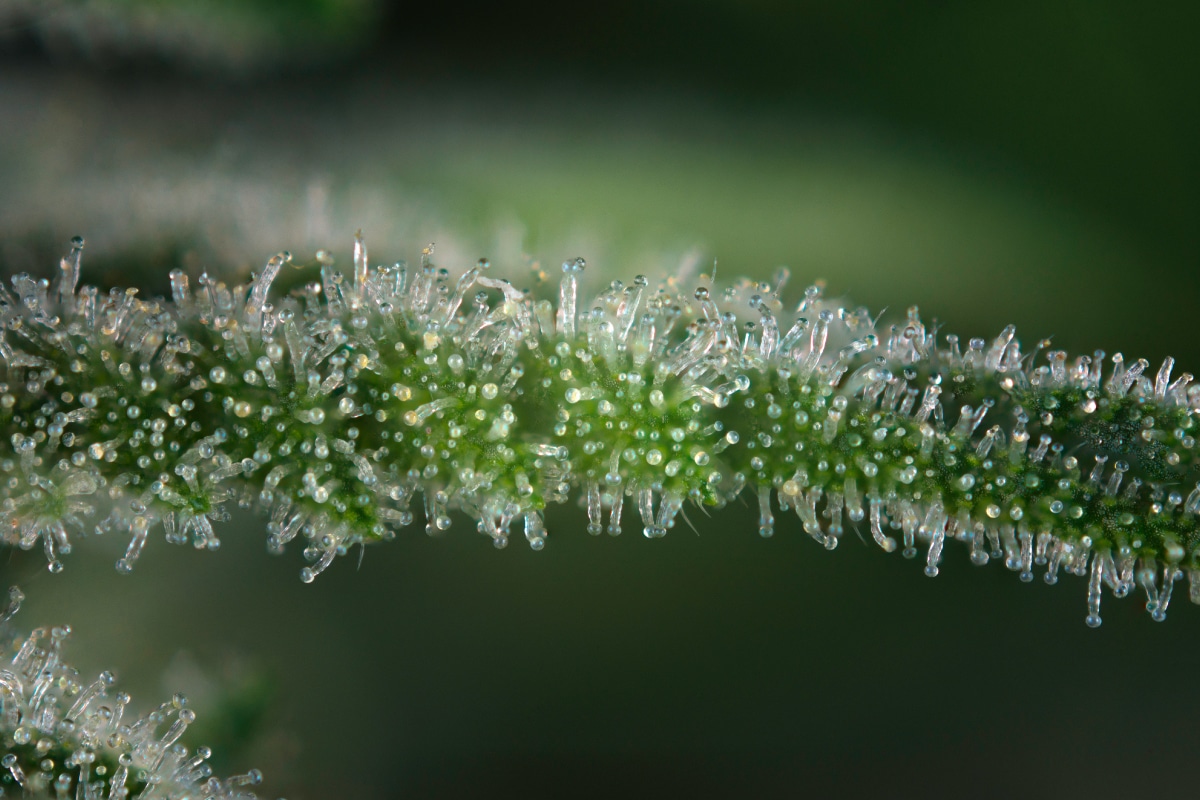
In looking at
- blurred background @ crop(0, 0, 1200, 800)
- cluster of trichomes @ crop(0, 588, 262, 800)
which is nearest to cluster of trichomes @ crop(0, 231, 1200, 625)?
cluster of trichomes @ crop(0, 588, 262, 800)

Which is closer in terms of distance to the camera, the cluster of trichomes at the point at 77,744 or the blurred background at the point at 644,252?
the cluster of trichomes at the point at 77,744

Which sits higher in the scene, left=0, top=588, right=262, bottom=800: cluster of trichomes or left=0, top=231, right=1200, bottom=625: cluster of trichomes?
left=0, top=231, right=1200, bottom=625: cluster of trichomes

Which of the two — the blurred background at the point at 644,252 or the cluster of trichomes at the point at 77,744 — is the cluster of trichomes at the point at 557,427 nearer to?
the cluster of trichomes at the point at 77,744

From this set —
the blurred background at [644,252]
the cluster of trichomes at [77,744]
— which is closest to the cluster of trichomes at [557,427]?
the cluster of trichomes at [77,744]

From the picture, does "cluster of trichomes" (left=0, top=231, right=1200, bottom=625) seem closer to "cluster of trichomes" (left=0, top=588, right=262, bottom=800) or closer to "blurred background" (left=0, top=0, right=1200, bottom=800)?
"cluster of trichomes" (left=0, top=588, right=262, bottom=800)

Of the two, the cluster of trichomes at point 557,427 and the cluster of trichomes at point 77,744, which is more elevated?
the cluster of trichomes at point 557,427
